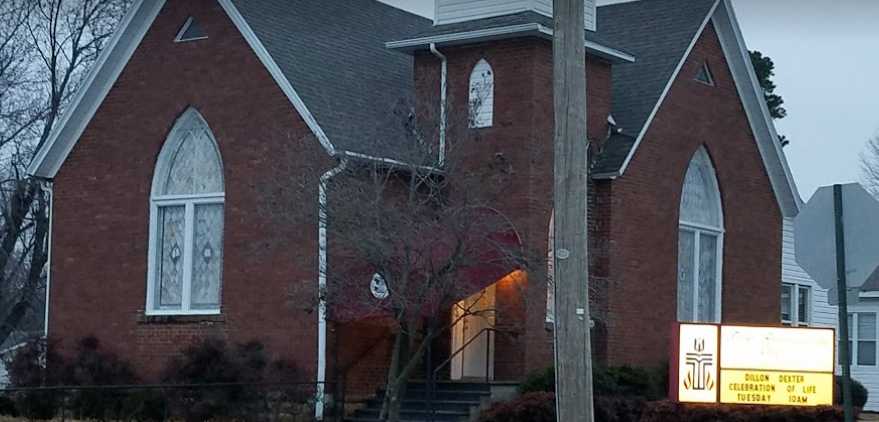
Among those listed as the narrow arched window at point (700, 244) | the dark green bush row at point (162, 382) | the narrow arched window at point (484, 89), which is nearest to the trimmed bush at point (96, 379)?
the dark green bush row at point (162, 382)

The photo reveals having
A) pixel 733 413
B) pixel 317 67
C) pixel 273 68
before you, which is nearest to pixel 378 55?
pixel 317 67

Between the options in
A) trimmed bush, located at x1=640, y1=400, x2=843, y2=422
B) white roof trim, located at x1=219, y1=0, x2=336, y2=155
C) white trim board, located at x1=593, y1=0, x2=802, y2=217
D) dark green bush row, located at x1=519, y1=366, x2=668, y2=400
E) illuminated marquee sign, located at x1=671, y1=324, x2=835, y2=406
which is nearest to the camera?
illuminated marquee sign, located at x1=671, y1=324, x2=835, y2=406

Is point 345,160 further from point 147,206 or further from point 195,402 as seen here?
point 147,206

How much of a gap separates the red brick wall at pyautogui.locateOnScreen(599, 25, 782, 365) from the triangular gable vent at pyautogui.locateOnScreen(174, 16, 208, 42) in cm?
780

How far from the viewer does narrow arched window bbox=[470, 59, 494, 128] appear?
2603cm

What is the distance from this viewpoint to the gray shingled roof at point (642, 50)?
90.8 ft

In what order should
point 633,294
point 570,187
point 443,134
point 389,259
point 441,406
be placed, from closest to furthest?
1. point 570,187
2. point 389,259
3. point 443,134
4. point 441,406
5. point 633,294

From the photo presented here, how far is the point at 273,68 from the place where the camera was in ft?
86.3

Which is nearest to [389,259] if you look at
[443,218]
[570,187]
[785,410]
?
[443,218]

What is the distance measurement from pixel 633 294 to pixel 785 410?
5.58 meters

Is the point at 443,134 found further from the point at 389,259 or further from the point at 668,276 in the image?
the point at 668,276

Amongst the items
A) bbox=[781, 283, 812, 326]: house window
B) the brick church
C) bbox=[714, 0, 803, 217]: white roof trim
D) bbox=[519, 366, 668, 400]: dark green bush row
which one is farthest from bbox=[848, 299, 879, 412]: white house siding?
bbox=[519, 366, 668, 400]: dark green bush row

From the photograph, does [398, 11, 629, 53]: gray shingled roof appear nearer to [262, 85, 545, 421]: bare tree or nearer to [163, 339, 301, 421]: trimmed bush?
[262, 85, 545, 421]: bare tree

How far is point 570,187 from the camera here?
14.2 meters
